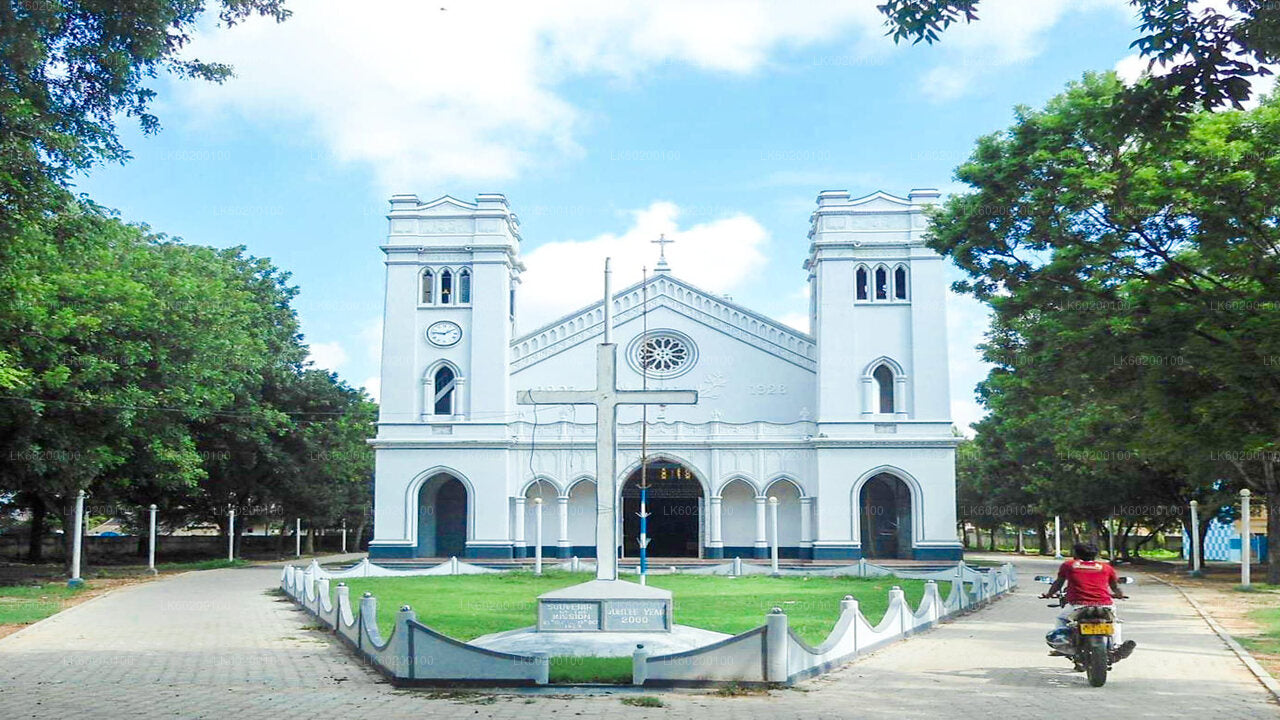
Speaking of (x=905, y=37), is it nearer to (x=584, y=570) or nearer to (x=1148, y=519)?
(x=584, y=570)

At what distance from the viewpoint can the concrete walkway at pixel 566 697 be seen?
948 cm

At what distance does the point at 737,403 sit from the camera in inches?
1550

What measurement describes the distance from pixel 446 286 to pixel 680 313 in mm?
8074

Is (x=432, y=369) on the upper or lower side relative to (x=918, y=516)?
upper

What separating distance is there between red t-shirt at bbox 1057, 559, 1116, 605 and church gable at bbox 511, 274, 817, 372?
28642mm

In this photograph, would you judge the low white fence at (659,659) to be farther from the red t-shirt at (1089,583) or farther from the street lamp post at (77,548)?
the street lamp post at (77,548)

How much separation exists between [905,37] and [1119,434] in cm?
2073

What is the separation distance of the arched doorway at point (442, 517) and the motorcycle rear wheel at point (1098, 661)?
2980cm

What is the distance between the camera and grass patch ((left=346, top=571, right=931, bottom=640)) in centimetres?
1691

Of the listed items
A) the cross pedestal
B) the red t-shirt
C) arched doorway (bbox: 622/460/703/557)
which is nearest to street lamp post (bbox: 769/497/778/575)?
arched doorway (bbox: 622/460/703/557)

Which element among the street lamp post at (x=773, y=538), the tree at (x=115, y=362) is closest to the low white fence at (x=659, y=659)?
the tree at (x=115, y=362)

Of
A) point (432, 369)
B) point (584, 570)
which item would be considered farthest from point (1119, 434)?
point (432, 369)

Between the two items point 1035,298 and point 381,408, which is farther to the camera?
point 381,408

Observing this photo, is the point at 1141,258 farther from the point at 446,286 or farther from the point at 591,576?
the point at 446,286
